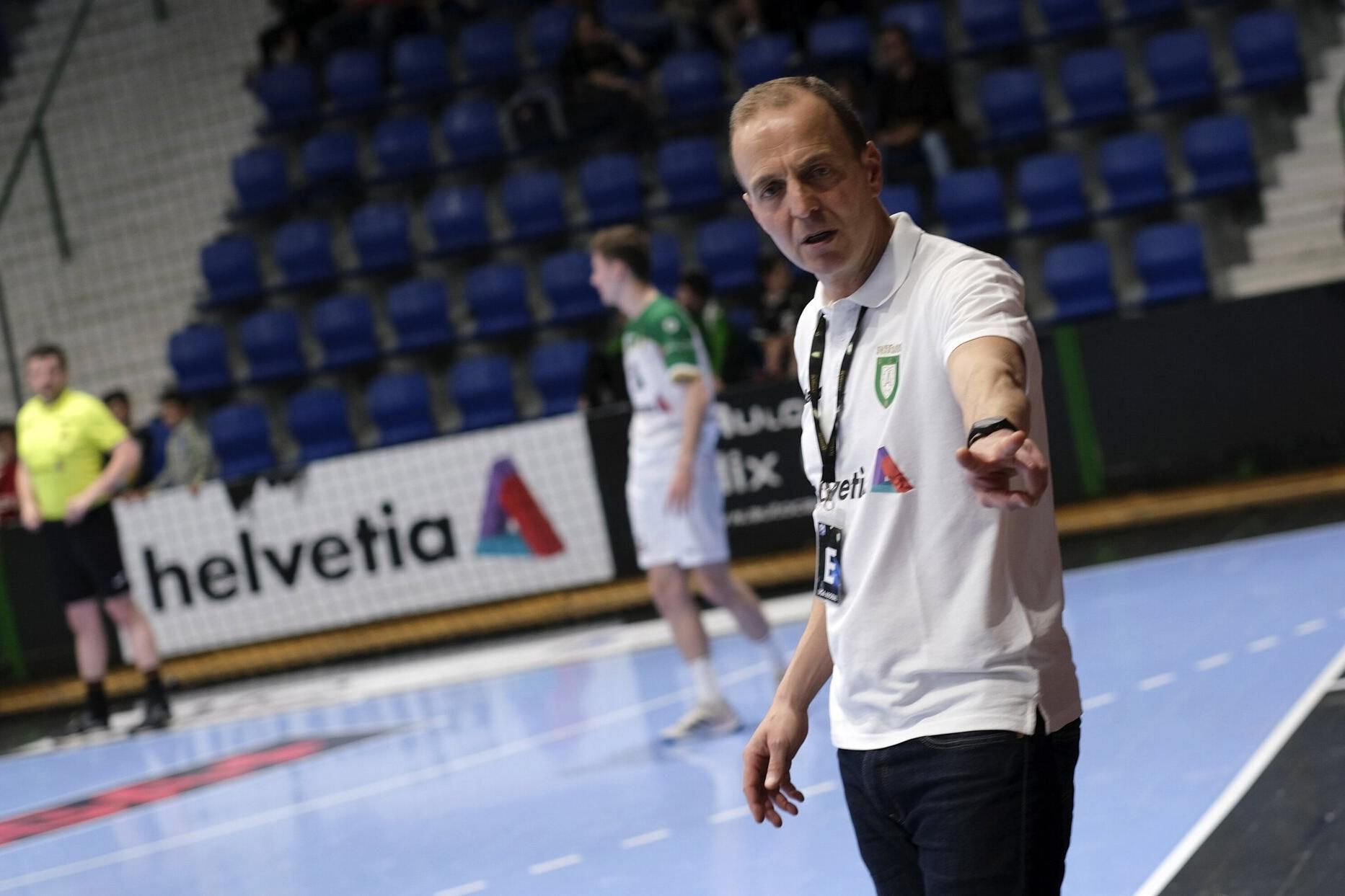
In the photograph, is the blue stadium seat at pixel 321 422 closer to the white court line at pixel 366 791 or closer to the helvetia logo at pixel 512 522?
the helvetia logo at pixel 512 522

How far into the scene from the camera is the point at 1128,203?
40.2ft

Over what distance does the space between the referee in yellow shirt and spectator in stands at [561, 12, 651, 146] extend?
565 cm

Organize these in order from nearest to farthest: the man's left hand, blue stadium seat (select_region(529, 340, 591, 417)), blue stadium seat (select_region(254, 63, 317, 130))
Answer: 1. the man's left hand
2. blue stadium seat (select_region(529, 340, 591, 417))
3. blue stadium seat (select_region(254, 63, 317, 130))

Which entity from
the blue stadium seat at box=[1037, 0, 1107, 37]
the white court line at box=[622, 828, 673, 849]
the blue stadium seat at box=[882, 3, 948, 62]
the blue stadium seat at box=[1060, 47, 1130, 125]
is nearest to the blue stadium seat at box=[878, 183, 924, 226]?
the blue stadium seat at box=[1060, 47, 1130, 125]

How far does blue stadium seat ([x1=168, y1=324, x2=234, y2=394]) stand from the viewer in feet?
45.6

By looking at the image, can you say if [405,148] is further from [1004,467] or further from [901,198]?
[1004,467]

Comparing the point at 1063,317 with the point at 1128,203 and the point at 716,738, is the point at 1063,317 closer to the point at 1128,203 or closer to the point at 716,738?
the point at 1128,203

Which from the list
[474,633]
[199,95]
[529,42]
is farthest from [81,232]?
[474,633]

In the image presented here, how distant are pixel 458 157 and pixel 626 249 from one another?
7948mm

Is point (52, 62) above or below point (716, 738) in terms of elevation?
above

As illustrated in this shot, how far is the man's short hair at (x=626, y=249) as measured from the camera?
662cm

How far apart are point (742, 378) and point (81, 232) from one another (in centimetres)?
743

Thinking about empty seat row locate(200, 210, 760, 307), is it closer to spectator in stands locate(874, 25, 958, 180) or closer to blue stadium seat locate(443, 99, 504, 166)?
blue stadium seat locate(443, 99, 504, 166)

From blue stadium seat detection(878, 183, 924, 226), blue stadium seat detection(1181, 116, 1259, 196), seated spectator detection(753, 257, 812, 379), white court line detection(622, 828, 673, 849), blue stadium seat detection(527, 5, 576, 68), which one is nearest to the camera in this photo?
white court line detection(622, 828, 673, 849)
